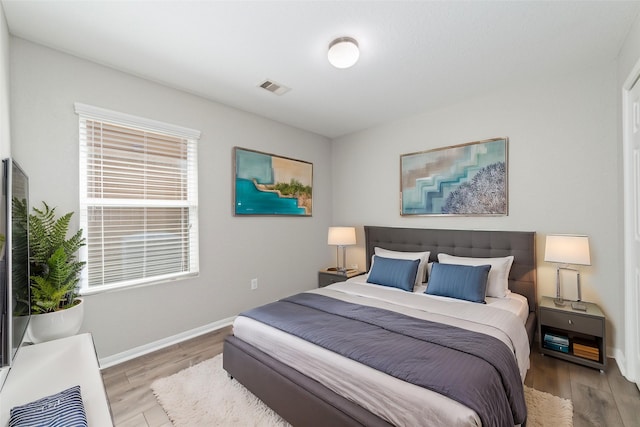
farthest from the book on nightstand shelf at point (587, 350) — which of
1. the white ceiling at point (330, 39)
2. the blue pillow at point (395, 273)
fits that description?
the white ceiling at point (330, 39)

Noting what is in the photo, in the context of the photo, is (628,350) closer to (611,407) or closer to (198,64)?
(611,407)

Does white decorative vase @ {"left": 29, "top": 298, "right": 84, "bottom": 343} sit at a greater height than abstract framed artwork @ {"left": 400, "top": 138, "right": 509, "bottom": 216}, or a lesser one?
lesser

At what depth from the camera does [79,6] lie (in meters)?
1.77

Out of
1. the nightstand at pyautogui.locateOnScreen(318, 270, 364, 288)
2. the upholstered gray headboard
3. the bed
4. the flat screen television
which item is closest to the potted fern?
the flat screen television

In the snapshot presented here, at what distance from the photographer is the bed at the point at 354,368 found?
1294 millimetres

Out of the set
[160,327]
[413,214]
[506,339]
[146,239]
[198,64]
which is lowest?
[160,327]

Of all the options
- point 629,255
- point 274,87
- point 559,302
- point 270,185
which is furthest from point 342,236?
point 629,255

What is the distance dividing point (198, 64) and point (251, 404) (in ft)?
8.74

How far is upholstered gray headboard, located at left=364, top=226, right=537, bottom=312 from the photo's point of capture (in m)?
2.75

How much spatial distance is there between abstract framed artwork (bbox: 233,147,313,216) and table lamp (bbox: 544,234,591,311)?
2.80m

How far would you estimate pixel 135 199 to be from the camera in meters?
2.59

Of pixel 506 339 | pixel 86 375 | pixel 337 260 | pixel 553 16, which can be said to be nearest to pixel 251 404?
pixel 86 375

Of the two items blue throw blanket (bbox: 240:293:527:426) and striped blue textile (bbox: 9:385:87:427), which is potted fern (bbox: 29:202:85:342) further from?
blue throw blanket (bbox: 240:293:527:426)

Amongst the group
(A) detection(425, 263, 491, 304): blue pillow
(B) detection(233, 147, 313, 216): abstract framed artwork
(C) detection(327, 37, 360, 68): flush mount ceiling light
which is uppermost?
(C) detection(327, 37, 360, 68): flush mount ceiling light
